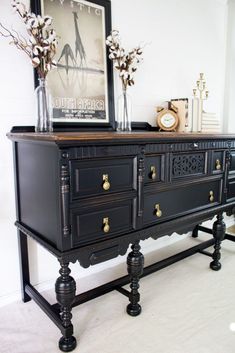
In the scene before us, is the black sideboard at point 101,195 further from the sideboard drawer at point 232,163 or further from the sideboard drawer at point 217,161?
the sideboard drawer at point 232,163

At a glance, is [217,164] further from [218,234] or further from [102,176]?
[102,176]

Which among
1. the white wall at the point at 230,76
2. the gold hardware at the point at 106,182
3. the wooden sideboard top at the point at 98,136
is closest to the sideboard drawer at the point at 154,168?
the wooden sideboard top at the point at 98,136

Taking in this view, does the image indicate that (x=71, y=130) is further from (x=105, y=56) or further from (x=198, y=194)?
(x=198, y=194)

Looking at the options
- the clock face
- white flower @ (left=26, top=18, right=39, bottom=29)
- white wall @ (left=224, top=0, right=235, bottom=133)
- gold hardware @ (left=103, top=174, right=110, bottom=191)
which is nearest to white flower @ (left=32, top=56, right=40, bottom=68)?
white flower @ (left=26, top=18, right=39, bottom=29)

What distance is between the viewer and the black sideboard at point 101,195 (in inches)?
50.4

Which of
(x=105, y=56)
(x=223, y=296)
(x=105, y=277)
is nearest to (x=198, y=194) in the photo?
(x=223, y=296)

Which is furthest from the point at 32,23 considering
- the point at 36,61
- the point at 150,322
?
the point at 150,322

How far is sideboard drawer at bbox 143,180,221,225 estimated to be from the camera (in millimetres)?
1648

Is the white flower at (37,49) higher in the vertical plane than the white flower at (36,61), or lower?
higher

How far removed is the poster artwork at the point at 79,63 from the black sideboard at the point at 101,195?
1.44 feet

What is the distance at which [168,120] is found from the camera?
2254 millimetres

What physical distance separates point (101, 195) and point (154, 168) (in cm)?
38

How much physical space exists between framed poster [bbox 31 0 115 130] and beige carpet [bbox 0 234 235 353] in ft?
3.72

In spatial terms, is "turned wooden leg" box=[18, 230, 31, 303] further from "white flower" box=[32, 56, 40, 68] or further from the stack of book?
the stack of book
